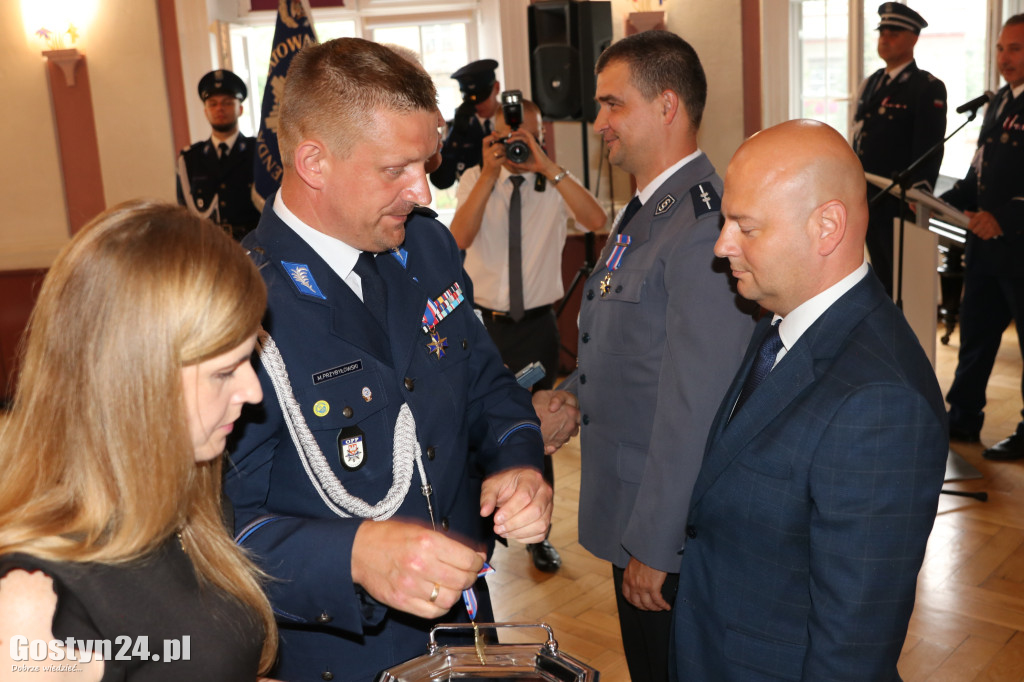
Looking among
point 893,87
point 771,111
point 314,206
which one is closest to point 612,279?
point 314,206

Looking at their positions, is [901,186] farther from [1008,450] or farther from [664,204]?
[664,204]

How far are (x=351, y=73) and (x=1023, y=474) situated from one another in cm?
390

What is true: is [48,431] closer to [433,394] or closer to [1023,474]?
[433,394]

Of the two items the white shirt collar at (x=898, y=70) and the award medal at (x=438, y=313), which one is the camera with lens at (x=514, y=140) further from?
the white shirt collar at (x=898, y=70)

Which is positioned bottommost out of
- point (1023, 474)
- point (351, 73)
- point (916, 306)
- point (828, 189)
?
point (1023, 474)

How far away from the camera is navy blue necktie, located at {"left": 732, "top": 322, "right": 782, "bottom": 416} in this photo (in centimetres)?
152

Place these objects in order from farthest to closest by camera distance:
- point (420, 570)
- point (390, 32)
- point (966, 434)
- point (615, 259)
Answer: point (390, 32) → point (966, 434) → point (615, 259) → point (420, 570)

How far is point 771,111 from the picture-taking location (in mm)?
6359

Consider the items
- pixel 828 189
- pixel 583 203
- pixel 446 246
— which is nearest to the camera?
pixel 828 189

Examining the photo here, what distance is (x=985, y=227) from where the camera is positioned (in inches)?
170

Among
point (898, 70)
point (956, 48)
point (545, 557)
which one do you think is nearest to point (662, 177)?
point (545, 557)

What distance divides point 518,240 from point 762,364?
226 cm

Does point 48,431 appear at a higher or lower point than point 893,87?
lower

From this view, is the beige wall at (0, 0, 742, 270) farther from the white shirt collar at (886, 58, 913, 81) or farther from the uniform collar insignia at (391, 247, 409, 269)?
the uniform collar insignia at (391, 247, 409, 269)
